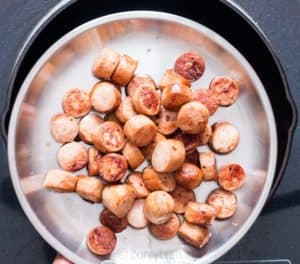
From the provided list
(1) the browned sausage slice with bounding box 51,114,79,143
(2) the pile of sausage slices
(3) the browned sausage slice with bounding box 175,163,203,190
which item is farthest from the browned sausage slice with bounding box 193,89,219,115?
(1) the browned sausage slice with bounding box 51,114,79,143

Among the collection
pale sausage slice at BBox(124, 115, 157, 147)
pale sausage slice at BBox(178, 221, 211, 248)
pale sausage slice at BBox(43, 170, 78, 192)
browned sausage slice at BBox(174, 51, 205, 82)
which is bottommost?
pale sausage slice at BBox(178, 221, 211, 248)

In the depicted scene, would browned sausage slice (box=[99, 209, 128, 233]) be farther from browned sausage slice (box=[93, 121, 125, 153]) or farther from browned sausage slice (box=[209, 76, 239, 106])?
browned sausage slice (box=[209, 76, 239, 106])

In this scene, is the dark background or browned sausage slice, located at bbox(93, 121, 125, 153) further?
the dark background

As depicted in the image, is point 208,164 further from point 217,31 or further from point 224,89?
point 217,31

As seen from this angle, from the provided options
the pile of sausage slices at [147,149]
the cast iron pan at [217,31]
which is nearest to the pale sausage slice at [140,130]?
the pile of sausage slices at [147,149]

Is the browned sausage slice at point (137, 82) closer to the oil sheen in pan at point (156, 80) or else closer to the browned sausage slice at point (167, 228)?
the oil sheen in pan at point (156, 80)

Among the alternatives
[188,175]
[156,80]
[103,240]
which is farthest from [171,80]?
[103,240]
